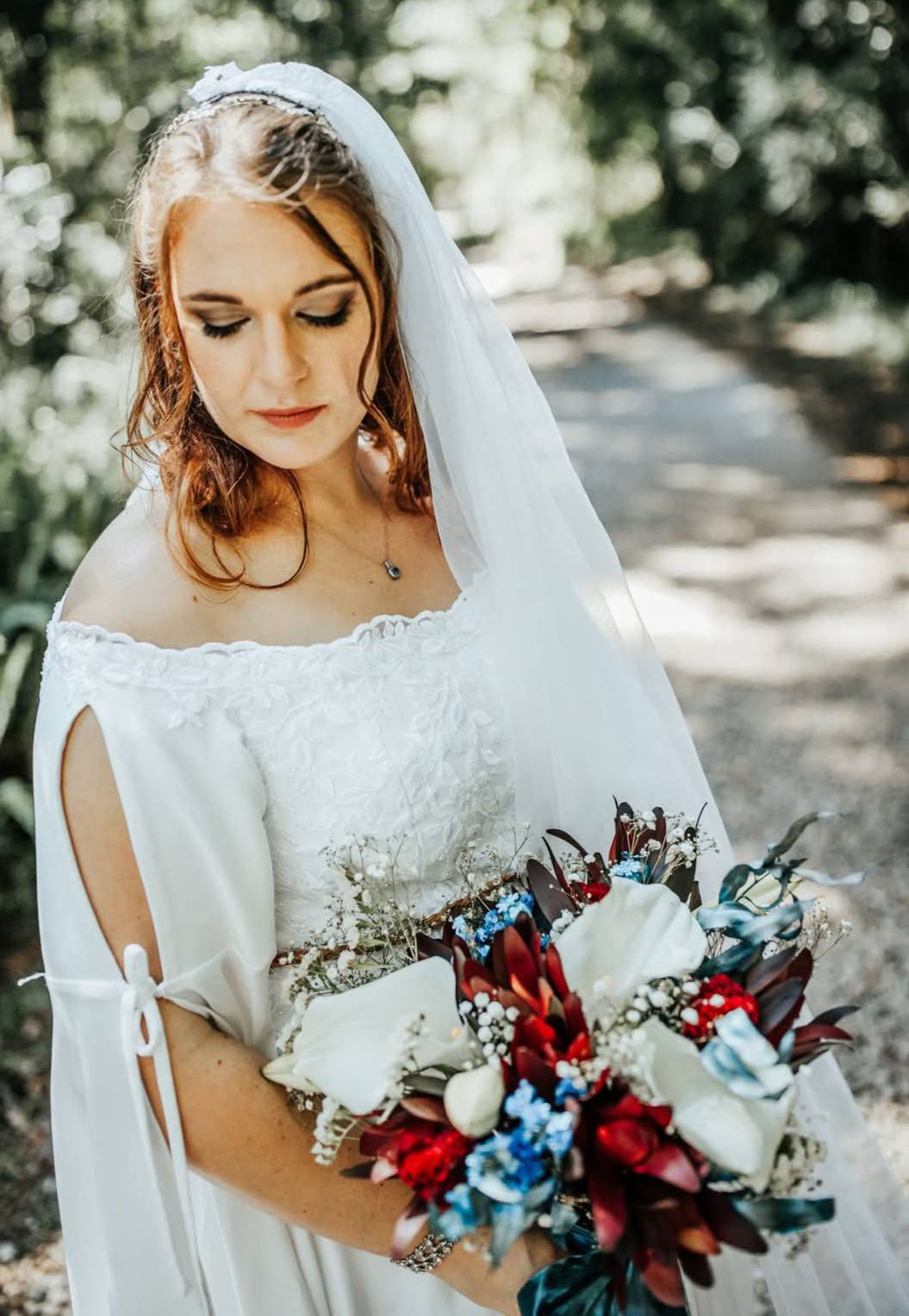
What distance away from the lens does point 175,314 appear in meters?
1.65

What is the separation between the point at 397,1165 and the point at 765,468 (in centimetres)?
806

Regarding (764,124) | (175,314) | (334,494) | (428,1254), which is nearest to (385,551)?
(334,494)

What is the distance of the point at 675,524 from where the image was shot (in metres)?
7.87

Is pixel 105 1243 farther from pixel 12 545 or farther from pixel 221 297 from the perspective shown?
pixel 12 545

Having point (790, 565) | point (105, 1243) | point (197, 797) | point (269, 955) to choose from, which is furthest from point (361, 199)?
point (790, 565)

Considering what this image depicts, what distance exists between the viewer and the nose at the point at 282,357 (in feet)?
5.07

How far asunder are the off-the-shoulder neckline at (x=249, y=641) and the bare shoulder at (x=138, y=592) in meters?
0.01

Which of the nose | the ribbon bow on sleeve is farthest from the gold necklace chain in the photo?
the ribbon bow on sleeve

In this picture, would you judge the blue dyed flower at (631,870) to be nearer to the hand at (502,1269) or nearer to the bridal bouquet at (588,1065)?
the bridal bouquet at (588,1065)

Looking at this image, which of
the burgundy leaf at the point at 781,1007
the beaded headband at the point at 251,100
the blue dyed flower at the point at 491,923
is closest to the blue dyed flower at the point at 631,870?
the blue dyed flower at the point at 491,923

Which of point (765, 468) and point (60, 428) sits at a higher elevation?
point (60, 428)

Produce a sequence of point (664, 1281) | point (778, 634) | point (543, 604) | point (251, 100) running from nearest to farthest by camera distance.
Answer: point (664, 1281) → point (251, 100) → point (543, 604) → point (778, 634)

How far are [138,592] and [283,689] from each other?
0.76ft

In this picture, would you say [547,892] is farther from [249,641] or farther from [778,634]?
[778,634]
